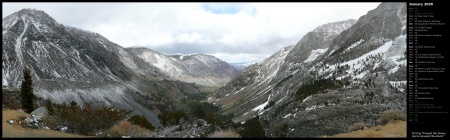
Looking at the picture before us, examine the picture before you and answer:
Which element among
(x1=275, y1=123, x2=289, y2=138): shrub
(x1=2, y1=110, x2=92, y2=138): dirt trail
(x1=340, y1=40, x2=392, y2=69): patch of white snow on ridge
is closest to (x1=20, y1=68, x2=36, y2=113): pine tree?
(x1=2, y1=110, x2=92, y2=138): dirt trail

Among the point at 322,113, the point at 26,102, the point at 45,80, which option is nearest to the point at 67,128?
the point at 26,102

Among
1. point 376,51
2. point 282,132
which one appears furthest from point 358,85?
point 282,132

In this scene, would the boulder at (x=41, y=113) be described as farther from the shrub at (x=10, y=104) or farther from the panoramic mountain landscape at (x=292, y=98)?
the shrub at (x=10, y=104)

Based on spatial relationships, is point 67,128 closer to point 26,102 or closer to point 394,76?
point 26,102

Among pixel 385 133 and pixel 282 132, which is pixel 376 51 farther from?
pixel 385 133

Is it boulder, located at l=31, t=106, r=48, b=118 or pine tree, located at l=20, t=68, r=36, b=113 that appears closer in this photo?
boulder, located at l=31, t=106, r=48, b=118

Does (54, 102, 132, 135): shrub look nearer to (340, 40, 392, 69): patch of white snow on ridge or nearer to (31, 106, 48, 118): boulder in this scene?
(31, 106, 48, 118): boulder

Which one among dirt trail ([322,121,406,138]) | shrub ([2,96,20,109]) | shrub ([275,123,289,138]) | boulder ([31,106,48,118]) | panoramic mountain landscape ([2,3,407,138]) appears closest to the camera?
dirt trail ([322,121,406,138])

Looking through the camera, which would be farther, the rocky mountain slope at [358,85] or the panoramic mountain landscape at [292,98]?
the rocky mountain slope at [358,85]

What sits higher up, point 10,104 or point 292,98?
point 10,104

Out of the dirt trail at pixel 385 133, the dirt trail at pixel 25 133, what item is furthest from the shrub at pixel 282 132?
the dirt trail at pixel 25 133

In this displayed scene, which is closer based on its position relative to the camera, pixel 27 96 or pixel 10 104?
pixel 27 96
